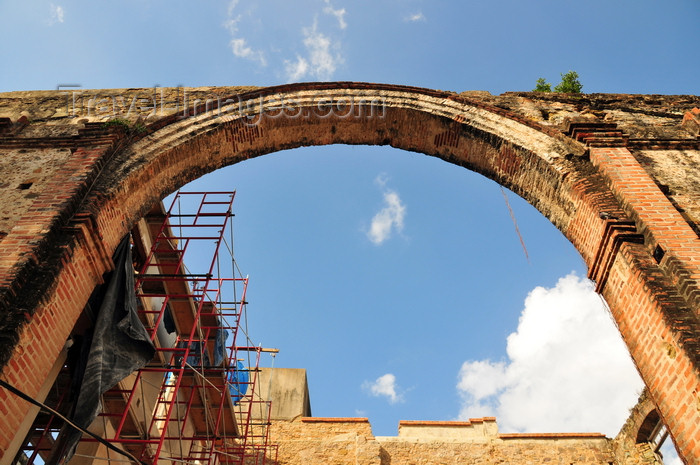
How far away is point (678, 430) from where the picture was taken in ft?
11.8

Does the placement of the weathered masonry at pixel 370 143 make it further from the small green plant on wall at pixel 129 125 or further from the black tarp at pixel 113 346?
Answer: the black tarp at pixel 113 346

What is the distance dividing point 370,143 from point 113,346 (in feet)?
14.1

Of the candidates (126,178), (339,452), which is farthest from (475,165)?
(339,452)

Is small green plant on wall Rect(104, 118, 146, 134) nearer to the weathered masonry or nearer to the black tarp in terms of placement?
the weathered masonry

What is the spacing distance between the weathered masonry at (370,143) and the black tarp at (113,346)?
374mm

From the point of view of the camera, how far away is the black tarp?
4492mm

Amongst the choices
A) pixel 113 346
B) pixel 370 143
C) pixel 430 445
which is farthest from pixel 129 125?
pixel 430 445

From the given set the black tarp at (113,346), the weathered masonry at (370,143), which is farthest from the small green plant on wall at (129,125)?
the black tarp at (113,346)

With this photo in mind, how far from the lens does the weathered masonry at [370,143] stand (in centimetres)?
388

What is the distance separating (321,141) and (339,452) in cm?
922

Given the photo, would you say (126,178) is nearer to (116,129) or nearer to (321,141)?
(116,129)

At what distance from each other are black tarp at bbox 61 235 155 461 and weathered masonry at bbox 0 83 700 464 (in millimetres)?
374

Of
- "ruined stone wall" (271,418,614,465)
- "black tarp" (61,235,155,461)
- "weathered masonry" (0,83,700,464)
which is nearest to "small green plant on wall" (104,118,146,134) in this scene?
"weathered masonry" (0,83,700,464)

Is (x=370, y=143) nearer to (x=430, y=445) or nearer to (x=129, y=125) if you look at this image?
(x=129, y=125)
